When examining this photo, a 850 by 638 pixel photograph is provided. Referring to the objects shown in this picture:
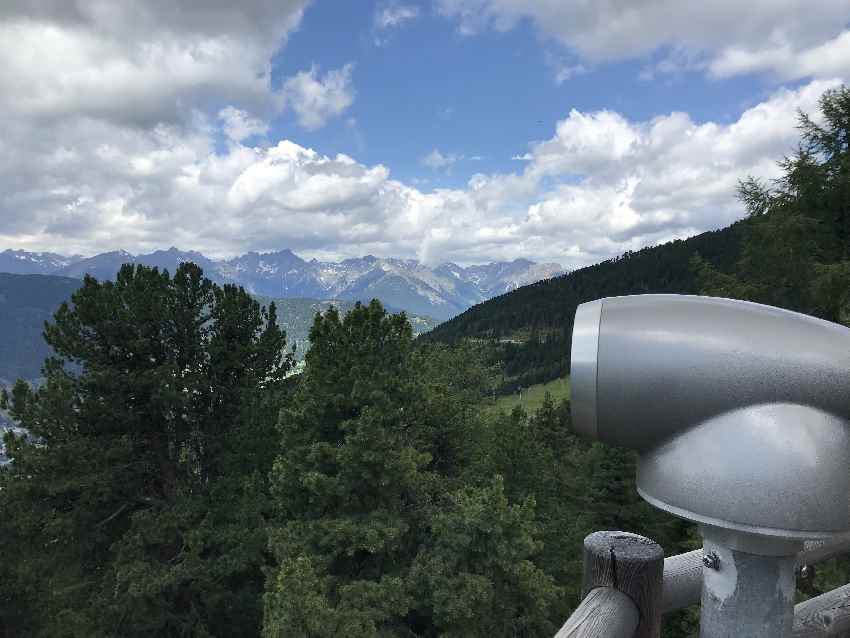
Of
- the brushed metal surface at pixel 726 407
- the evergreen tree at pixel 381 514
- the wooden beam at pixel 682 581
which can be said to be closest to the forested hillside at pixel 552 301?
the evergreen tree at pixel 381 514

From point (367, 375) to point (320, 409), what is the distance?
4.49ft

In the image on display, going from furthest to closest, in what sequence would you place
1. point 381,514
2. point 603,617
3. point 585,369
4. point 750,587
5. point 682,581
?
point 381,514, point 682,581, point 603,617, point 585,369, point 750,587

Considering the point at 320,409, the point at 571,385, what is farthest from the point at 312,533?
the point at 571,385

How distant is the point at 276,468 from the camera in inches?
462

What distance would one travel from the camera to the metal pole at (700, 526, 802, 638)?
A: 1406mm

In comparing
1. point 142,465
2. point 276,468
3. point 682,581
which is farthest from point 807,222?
point 142,465

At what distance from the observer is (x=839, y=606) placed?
8.93 feet


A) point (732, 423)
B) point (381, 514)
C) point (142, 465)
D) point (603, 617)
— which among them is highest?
point (732, 423)

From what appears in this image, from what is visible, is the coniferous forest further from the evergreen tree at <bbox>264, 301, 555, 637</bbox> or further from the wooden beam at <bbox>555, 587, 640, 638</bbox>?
the wooden beam at <bbox>555, 587, 640, 638</bbox>

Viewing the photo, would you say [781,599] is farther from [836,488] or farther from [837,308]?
[837,308]

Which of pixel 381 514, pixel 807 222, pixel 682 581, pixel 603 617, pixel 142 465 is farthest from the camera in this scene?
pixel 142 465

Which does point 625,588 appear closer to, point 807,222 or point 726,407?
point 726,407

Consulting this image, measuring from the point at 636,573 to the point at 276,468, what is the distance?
11161 mm

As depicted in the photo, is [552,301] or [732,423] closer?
[732,423]
